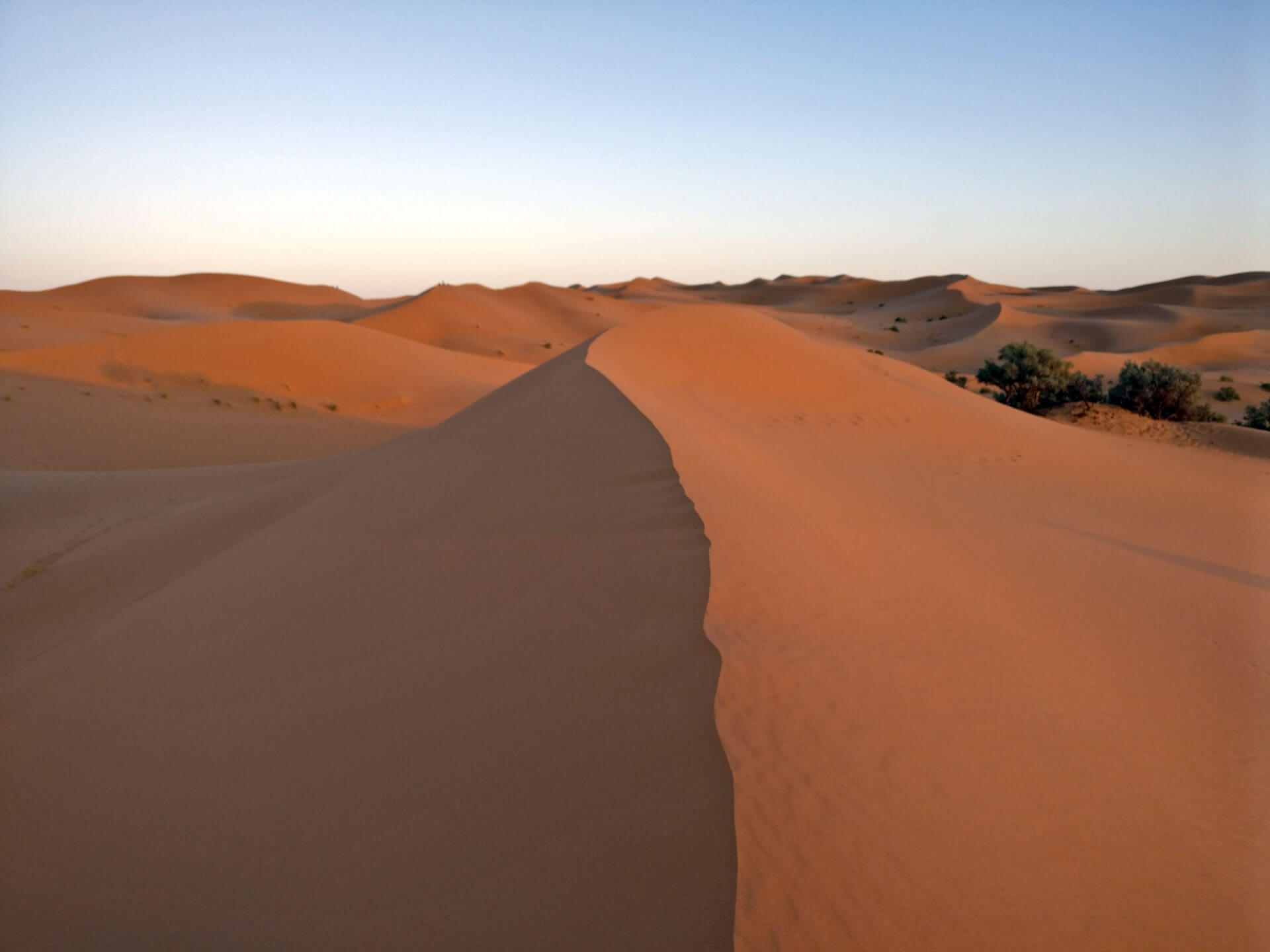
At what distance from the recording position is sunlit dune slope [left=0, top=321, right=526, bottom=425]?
2003 cm

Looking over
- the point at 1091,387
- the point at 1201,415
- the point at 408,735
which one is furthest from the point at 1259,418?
the point at 408,735

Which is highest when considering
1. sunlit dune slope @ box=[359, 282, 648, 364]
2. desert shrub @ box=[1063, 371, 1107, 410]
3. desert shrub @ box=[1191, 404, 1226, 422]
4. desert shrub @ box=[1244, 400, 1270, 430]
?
sunlit dune slope @ box=[359, 282, 648, 364]

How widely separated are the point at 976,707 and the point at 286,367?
2370 cm

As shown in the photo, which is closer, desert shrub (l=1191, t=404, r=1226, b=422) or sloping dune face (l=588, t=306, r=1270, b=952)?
sloping dune face (l=588, t=306, r=1270, b=952)

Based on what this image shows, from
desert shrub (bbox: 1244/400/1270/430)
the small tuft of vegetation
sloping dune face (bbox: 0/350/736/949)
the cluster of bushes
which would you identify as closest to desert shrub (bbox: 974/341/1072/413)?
the cluster of bushes

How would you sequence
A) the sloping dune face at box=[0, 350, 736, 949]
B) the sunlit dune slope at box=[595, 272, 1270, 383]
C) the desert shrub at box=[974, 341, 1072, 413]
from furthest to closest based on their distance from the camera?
1. the sunlit dune slope at box=[595, 272, 1270, 383]
2. the desert shrub at box=[974, 341, 1072, 413]
3. the sloping dune face at box=[0, 350, 736, 949]

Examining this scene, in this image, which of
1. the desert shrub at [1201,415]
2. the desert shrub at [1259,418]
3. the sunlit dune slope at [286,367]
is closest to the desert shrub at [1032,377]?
the desert shrub at [1201,415]

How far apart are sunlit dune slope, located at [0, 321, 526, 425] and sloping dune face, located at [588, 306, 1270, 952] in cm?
1589

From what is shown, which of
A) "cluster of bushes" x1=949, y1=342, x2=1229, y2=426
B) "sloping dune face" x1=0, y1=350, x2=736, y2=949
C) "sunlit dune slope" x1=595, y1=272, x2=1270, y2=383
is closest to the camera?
"sloping dune face" x1=0, y1=350, x2=736, y2=949

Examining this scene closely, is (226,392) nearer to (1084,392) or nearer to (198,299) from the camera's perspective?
(1084,392)

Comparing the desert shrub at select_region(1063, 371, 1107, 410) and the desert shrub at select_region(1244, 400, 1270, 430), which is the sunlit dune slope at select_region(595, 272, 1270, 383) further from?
the desert shrub at select_region(1063, 371, 1107, 410)

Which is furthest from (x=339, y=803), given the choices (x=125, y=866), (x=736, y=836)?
(x=736, y=836)

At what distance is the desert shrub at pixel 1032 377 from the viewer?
15.7 metres

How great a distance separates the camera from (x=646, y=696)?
331 cm
